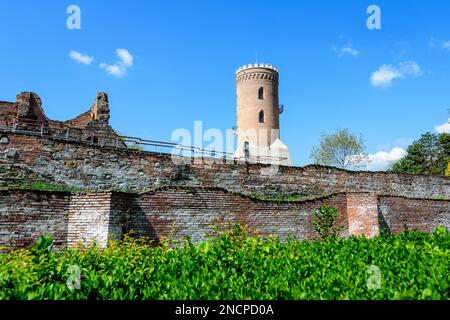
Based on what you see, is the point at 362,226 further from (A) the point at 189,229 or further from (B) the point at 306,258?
(B) the point at 306,258

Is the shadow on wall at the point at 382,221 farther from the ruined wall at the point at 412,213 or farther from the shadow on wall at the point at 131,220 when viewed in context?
the shadow on wall at the point at 131,220

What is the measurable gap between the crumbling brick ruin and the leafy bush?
4.38 metres

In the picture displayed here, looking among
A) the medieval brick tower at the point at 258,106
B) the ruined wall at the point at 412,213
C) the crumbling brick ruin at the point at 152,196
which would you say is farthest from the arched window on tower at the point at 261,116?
the ruined wall at the point at 412,213

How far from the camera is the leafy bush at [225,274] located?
334cm

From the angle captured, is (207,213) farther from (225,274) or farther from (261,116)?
(261,116)

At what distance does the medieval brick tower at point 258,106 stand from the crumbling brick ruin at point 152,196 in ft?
60.8

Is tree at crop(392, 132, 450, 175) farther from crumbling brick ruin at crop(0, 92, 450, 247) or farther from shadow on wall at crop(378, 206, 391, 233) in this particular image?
shadow on wall at crop(378, 206, 391, 233)

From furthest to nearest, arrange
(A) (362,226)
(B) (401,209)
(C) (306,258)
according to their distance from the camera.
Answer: (B) (401,209), (A) (362,226), (C) (306,258)

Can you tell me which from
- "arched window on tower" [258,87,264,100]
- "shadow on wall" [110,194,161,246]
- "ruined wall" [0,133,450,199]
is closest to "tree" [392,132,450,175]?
"arched window on tower" [258,87,264,100]

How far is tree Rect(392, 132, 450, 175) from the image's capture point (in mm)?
37156

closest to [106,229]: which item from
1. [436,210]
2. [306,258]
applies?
[306,258]
